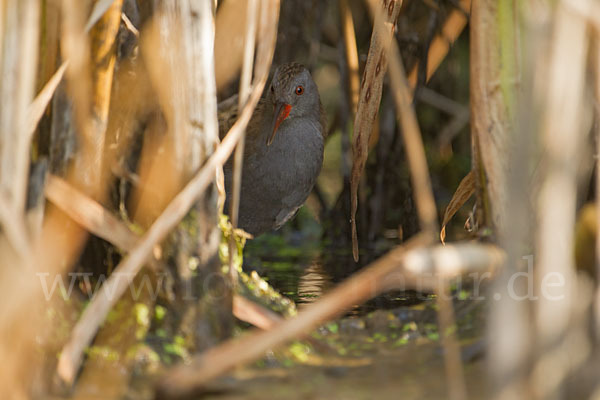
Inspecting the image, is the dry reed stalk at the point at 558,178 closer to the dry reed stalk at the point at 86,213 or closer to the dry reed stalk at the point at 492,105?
the dry reed stalk at the point at 492,105

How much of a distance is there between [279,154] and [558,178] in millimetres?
2204

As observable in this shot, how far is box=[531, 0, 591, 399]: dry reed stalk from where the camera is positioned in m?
1.51

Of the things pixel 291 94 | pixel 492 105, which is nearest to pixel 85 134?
pixel 492 105

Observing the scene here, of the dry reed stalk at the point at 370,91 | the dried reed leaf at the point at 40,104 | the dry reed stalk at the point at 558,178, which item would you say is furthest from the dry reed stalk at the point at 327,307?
the dry reed stalk at the point at 370,91

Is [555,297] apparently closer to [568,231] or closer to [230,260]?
[568,231]

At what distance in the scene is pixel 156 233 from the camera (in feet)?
6.31

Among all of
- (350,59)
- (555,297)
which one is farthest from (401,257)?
(350,59)

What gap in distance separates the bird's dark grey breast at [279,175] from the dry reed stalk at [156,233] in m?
1.49

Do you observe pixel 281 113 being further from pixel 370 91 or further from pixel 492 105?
pixel 492 105

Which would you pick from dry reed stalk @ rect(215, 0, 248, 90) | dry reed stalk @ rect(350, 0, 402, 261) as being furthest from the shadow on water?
dry reed stalk @ rect(215, 0, 248, 90)

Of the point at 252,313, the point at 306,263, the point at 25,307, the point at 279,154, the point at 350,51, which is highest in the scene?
the point at 350,51

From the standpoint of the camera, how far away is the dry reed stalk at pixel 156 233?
184cm

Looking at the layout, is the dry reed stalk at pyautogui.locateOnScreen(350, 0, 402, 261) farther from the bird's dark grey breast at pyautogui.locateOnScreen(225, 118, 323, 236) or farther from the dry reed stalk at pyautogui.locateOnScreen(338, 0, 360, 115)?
the dry reed stalk at pyautogui.locateOnScreen(338, 0, 360, 115)

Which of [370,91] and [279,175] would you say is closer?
[370,91]
